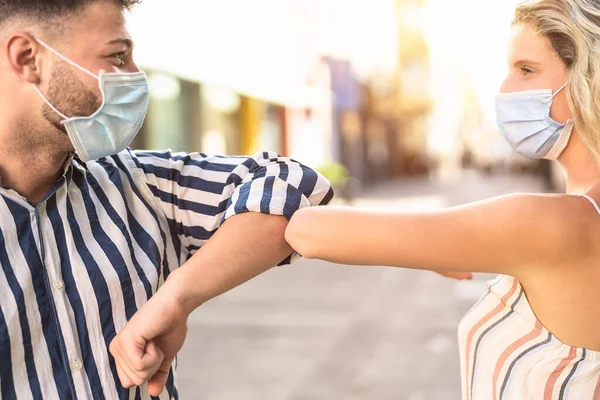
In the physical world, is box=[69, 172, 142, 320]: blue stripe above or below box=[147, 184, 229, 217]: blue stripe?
below

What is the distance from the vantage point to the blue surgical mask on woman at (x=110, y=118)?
165cm

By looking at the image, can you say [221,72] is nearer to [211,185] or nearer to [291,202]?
[211,185]

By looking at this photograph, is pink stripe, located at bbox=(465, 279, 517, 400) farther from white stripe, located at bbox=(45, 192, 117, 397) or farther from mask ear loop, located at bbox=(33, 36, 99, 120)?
mask ear loop, located at bbox=(33, 36, 99, 120)

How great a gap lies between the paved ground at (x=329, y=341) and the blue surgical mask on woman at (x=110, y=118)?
4.26m

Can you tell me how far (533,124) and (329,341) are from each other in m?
5.55

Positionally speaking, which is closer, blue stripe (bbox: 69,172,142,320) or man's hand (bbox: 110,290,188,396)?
man's hand (bbox: 110,290,188,396)

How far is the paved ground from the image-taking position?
5984 mm

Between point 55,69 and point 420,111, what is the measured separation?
51.8 m

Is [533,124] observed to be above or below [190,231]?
above

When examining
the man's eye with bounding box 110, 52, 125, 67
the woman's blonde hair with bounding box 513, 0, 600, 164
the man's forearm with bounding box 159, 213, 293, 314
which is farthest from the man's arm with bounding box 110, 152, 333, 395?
the woman's blonde hair with bounding box 513, 0, 600, 164

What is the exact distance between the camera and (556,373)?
176 cm

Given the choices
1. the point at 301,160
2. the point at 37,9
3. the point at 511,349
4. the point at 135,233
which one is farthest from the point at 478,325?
the point at 301,160

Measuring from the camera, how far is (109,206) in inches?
67.6

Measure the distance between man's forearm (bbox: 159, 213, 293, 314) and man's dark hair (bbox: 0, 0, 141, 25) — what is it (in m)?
0.52
